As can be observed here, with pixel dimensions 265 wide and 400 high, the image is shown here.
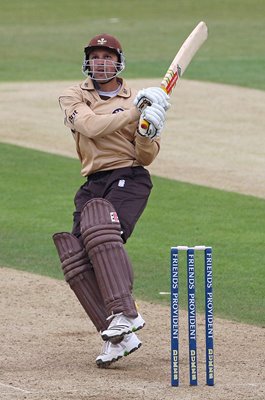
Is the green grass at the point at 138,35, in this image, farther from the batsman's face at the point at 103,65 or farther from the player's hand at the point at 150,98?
the player's hand at the point at 150,98

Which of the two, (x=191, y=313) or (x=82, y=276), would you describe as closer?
(x=191, y=313)

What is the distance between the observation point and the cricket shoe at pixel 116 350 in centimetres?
805

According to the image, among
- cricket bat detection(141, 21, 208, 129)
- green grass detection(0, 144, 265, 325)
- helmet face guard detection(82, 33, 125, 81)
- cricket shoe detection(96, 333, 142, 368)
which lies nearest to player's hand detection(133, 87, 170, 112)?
cricket bat detection(141, 21, 208, 129)

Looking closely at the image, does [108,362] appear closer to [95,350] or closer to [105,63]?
[95,350]

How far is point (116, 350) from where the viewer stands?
26.5ft

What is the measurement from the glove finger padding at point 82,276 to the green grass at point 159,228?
5.77 ft

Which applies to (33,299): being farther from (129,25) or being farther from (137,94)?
(129,25)

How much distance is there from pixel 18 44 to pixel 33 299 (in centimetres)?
2135

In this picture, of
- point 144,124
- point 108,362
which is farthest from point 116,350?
point 144,124

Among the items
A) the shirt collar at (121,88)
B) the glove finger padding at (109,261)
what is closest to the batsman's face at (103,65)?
the shirt collar at (121,88)

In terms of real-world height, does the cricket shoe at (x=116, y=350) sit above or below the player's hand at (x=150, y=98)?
below

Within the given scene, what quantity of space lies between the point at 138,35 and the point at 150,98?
84.1 ft

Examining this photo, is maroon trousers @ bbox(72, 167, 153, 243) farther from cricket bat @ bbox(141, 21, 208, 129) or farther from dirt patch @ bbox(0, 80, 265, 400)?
dirt patch @ bbox(0, 80, 265, 400)

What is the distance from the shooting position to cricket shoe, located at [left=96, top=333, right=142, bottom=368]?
805 cm
